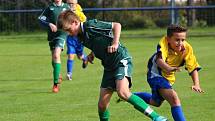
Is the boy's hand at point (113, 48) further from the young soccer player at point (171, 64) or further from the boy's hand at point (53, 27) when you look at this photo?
the boy's hand at point (53, 27)

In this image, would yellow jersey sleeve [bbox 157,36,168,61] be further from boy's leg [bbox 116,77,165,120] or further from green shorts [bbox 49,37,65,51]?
green shorts [bbox 49,37,65,51]

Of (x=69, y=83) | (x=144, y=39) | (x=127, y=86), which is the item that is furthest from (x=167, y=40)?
(x=144, y=39)

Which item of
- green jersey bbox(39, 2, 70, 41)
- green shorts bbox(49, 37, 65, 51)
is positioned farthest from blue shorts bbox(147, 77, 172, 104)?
green jersey bbox(39, 2, 70, 41)

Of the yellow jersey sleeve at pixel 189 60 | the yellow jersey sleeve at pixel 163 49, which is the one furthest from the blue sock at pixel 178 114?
the yellow jersey sleeve at pixel 163 49

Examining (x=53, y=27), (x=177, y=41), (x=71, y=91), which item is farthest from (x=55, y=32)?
(x=177, y=41)

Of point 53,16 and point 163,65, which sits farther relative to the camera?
point 53,16

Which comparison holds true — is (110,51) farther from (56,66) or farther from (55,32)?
(55,32)

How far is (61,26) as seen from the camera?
7.10 m

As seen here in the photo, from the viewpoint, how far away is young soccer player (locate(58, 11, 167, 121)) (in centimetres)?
711

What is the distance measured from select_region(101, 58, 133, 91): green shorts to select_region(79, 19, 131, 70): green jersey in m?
0.05

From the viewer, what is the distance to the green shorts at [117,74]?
724 centimetres

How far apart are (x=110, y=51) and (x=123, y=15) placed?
74.5 ft

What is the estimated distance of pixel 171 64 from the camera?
24.4 feet

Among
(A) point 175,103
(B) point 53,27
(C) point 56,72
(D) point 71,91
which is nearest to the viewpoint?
(A) point 175,103
